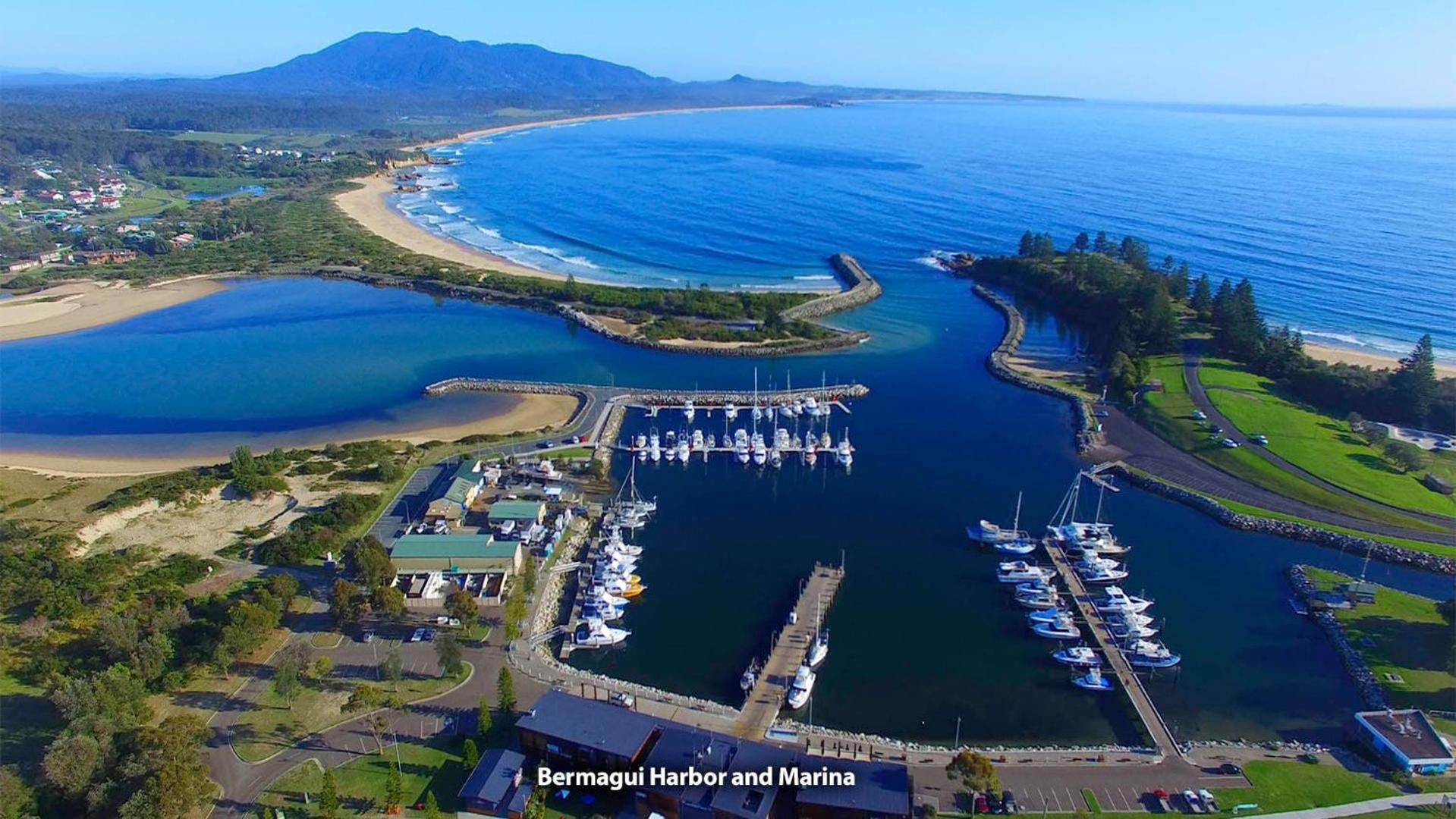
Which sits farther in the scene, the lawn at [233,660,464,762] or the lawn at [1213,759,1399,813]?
the lawn at [233,660,464,762]

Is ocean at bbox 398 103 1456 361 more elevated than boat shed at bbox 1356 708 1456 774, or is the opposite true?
ocean at bbox 398 103 1456 361

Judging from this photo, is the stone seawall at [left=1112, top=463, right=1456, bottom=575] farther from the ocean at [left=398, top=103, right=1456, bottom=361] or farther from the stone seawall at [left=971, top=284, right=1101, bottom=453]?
the ocean at [left=398, top=103, right=1456, bottom=361]

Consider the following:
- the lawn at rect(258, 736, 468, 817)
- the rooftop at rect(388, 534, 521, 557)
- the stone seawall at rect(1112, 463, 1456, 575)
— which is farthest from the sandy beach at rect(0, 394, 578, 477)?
the stone seawall at rect(1112, 463, 1456, 575)

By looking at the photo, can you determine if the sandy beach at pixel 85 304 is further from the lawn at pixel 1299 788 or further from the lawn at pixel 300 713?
the lawn at pixel 1299 788

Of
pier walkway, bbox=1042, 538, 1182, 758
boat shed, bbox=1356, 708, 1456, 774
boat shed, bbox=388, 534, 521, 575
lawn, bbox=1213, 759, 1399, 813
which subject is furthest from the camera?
boat shed, bbox=388, 534, 521, 575

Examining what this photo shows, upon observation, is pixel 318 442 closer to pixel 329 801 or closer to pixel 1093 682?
pixel 329 801

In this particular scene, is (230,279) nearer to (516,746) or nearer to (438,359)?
(438,359)

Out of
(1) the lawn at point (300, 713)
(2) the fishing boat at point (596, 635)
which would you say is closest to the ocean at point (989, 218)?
(2) the fishing boat at point (596, 635)
